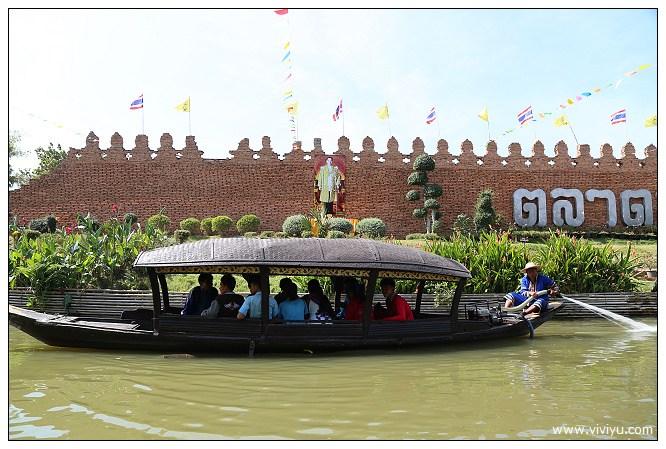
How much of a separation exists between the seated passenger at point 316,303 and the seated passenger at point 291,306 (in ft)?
0.56

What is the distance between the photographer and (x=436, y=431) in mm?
4258

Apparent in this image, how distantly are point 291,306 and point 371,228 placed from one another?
17.0 m

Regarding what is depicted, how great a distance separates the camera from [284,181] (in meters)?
27.5

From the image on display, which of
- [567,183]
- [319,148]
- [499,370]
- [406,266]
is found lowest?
[499,370]

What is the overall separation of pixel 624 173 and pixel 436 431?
27721 millimetres

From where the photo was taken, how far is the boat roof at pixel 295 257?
6.77 meters

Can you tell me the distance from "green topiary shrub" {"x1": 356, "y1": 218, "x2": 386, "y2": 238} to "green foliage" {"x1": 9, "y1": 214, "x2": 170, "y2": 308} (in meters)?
11.6

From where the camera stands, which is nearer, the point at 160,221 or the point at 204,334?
the point at 204,334

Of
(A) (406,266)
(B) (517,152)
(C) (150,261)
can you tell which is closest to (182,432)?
(C) (150,261)

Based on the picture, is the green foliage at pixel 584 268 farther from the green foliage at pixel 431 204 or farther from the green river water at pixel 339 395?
the green foliage at pixel 431 204

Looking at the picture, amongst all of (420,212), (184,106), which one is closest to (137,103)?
(184,106)

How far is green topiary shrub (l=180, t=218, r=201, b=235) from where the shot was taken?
83.3 ft

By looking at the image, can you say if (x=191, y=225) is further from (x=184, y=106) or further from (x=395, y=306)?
(x=395, y=306)

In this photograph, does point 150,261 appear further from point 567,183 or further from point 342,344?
point 567,183
